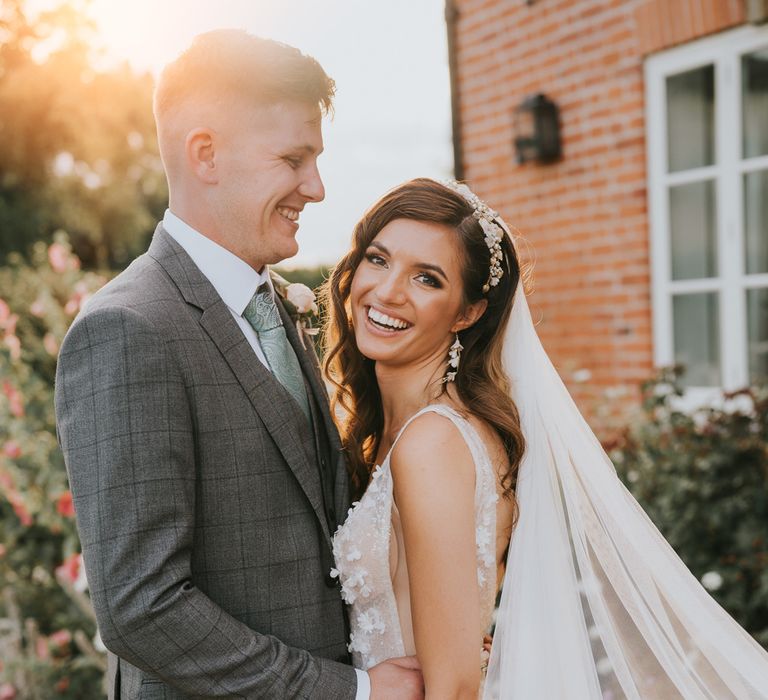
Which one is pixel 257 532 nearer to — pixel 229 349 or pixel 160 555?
Answer: pixel 160 555

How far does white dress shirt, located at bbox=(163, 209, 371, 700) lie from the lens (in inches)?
82.0

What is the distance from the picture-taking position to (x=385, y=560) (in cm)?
220

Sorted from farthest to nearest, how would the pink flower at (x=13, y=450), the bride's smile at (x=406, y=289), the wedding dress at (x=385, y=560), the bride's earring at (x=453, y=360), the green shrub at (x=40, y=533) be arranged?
the pink flower at (x=13, y=450), the green shrub at (x=40, y=533), the bride's earring at (x=453, y=360), the bride's smile at (x=406, y=289), the wedding dress at (x=385, y=560)

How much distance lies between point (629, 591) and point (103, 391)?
142cm

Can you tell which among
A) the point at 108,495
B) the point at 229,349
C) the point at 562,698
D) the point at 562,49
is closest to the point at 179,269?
the point at 229,349

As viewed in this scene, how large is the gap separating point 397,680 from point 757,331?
3.41m

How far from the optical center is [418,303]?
238cm

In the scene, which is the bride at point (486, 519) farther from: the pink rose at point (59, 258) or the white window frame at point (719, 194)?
the pink rose at point (59, 258)

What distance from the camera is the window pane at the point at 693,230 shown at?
4863mm

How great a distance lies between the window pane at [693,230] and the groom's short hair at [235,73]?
11.1ft

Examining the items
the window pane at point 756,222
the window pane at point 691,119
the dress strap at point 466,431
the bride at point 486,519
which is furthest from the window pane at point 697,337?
the dress strap at point 466,431

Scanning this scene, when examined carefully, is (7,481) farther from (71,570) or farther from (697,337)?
(697,337)

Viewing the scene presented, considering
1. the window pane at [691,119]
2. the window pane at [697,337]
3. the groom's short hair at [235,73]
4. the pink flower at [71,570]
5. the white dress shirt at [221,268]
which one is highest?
the window pane at [691,119]

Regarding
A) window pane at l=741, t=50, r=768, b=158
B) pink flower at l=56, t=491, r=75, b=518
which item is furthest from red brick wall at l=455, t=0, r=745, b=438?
pink flower at l=56, t=491, r=75, b=518
